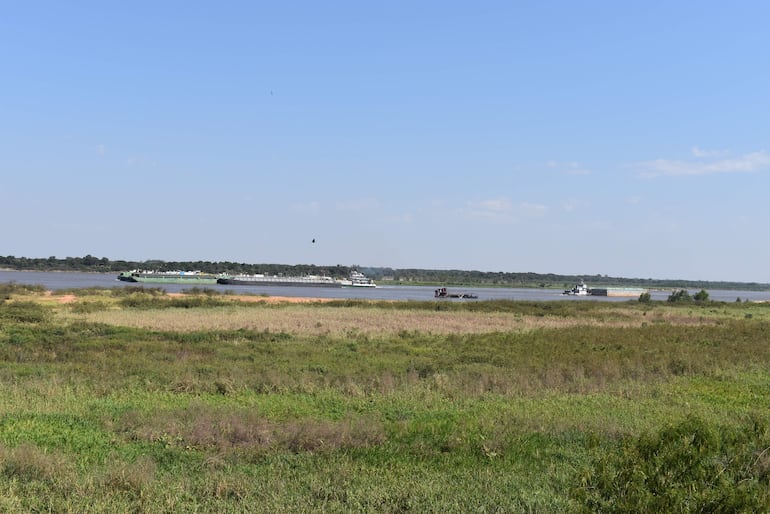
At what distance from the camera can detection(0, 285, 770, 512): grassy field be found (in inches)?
290

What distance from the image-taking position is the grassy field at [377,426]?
7367 mm

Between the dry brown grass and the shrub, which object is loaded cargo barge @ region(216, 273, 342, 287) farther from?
the shrub

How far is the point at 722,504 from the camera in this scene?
5.73 meters

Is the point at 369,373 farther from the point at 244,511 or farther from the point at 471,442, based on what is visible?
the point at 244,511

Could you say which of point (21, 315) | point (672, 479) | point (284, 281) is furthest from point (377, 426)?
point (284, 281)

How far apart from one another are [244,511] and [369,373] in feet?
33.6

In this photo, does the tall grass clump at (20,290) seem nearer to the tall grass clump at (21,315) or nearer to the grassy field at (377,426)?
the tall grass clump at (21,315)

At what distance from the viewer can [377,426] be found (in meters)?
10.9

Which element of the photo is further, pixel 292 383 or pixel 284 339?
pixel 284 339

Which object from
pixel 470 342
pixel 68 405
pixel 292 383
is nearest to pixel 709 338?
pixel 470 342

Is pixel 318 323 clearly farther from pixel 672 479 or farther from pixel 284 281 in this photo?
pixel 284 281

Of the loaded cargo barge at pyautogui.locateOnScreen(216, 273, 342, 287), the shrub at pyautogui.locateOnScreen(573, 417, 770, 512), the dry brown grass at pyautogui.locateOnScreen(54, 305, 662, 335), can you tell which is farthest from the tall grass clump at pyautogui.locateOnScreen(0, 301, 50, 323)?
the loaded cargo barge at pyautogui.locateOnScreen(216, 273, 342, 287)

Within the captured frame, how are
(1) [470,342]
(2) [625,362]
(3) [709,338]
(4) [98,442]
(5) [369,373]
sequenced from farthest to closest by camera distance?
(3) [709,338], (1) [470,342], (2) [625,362], (5) [369,373], (4) [98,442]

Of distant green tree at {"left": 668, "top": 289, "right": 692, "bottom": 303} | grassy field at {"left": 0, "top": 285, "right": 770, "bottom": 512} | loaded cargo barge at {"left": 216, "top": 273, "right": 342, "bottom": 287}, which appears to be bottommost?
loaded cargo barge at {"left": 216, "top": 273, "right": 342, "bottom": 287}
